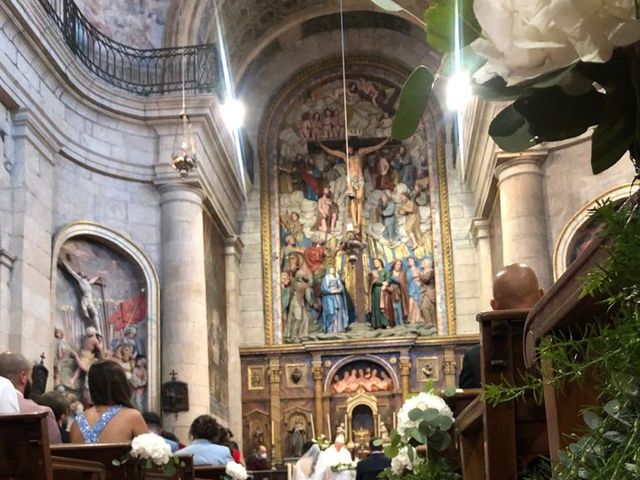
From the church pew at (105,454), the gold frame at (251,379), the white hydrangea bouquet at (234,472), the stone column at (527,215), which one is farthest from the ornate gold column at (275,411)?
the church pew at (105,454)

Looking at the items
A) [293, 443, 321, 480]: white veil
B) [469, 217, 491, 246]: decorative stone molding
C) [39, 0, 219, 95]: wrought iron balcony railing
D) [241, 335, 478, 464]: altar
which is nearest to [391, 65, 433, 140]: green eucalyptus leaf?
[293, 443, 321, 480]: white veil

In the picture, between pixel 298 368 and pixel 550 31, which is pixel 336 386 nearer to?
pixel 298 368

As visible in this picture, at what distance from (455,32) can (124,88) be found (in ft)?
48.3

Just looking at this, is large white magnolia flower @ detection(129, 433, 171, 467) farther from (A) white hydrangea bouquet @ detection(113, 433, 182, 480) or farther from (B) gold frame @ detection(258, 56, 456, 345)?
(B) gold frame @ detection(258, 56, 456, 345)

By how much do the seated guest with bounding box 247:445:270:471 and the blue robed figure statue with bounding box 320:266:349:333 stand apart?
294 cm

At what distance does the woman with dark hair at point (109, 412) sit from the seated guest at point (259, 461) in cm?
1206

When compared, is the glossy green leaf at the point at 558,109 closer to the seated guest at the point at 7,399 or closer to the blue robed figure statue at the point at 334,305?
the seated guest at the point at 7,399

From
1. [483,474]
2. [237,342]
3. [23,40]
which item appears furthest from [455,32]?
[237,342]

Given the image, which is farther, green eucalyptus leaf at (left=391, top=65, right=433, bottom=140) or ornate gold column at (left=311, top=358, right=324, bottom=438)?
ornate gold column at (left=311, top=358, right=324, bottom=438)

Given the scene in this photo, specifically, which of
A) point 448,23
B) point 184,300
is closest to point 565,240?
point 184,300

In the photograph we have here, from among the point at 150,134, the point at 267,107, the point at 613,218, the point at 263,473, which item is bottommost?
the point at 263,473

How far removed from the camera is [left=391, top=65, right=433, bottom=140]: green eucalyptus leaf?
1454 mm

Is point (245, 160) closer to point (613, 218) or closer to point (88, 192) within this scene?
point (88, 192)

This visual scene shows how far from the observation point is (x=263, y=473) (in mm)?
17672
